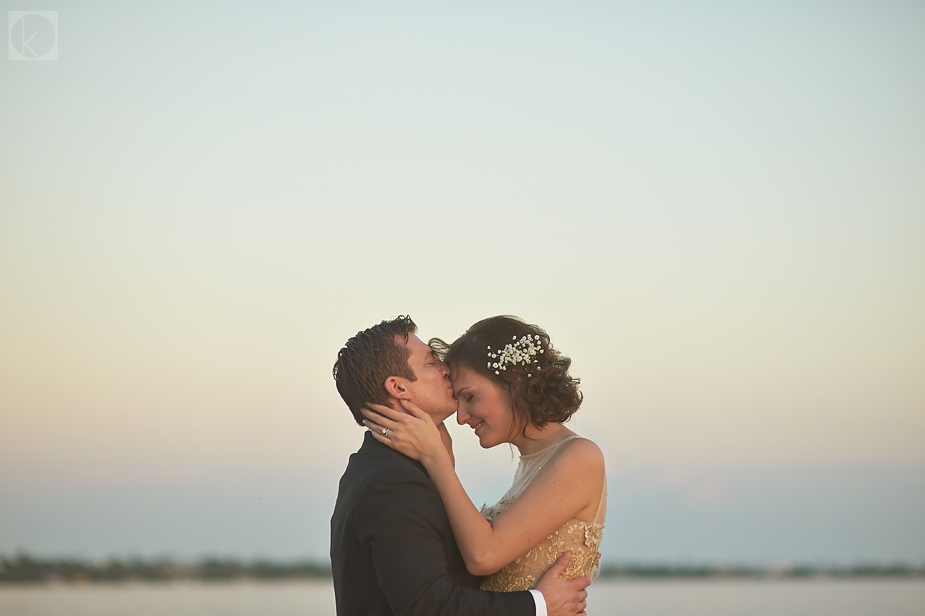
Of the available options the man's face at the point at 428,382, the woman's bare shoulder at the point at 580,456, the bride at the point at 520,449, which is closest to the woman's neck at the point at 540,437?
the bride at the point at 520,449

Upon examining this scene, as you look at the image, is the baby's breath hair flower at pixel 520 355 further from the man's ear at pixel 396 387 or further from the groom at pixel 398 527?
the man's ear at pixel 396 387

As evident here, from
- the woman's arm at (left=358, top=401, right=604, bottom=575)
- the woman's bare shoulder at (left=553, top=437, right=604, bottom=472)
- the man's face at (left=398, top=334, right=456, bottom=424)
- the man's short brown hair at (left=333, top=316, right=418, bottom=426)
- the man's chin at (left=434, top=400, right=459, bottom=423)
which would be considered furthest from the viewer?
the man's chin at (left=434, top=400, right=459, bottom=423)

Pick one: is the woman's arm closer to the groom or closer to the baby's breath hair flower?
the groom

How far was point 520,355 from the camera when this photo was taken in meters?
4.90

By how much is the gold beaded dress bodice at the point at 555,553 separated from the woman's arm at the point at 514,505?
0.12m

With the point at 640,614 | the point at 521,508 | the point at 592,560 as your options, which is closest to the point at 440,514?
the point at 521,508

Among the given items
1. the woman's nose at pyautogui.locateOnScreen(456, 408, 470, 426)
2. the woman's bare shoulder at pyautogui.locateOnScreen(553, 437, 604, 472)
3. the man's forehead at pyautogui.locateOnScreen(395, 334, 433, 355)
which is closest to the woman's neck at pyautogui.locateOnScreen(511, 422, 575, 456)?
the woman's bare shoulder at pyautogui.locateOnScreen(553, 437, 604, 472)

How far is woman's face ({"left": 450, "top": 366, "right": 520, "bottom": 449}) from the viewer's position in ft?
15.9

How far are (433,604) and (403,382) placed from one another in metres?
1.21

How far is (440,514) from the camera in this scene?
389cm

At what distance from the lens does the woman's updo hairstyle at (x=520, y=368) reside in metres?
4.89

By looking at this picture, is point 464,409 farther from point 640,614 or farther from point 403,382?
point 640,614

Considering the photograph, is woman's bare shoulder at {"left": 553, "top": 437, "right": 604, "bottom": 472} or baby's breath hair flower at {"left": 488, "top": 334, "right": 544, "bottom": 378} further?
baby's breath hair flower at {"left": 488, "top": 334, "right": 544, "bottom": 378}

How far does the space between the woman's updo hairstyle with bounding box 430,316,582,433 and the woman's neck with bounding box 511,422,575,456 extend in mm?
54
